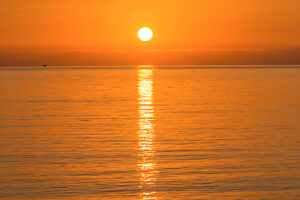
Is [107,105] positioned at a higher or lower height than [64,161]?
higher

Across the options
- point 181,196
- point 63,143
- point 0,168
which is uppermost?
point 63,143

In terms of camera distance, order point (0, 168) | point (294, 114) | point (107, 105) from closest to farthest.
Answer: point (0, 168) → point (294, 114) → point (107, 105)

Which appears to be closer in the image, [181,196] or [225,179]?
[181,196]

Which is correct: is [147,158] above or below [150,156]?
below

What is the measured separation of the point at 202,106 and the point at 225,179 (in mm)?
21278

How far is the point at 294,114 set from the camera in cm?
2933

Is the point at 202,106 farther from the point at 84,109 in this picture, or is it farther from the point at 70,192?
the point at 70,192

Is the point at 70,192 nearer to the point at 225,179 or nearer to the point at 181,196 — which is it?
the point at 181,196

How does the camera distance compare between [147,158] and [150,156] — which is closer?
[147,158]

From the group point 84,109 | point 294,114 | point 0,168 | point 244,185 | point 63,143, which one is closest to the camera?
point 244,185

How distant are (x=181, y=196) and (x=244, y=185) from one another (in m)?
2.10

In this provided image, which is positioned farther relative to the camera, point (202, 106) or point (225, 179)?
point (202, 106)

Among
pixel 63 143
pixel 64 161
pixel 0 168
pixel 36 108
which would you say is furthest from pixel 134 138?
pixel 36 108

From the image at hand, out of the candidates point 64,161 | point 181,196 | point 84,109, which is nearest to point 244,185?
point 181,196
